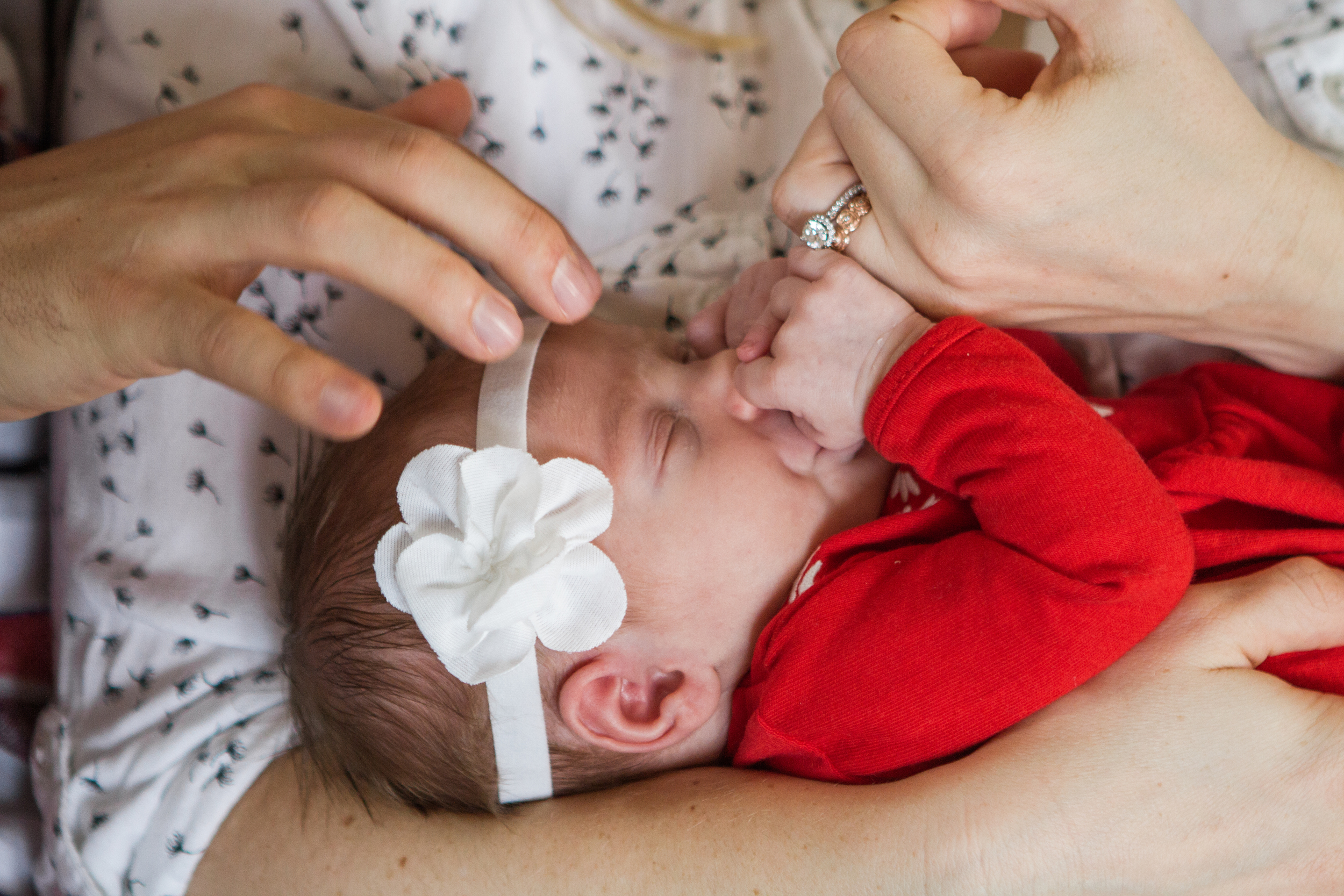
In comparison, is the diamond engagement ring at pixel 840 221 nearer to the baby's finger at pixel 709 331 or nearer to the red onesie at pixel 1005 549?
the red onesie at pixel 1005 549

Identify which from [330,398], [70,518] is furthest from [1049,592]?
[70,518]

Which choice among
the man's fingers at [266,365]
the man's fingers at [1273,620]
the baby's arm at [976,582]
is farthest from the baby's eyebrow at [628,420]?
the man's fingers at [1273,620]

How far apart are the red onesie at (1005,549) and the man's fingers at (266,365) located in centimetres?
72

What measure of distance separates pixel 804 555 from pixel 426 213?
0.80 meters

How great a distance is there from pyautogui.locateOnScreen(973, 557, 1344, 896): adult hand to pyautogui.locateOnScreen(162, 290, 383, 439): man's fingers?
3.05 ft

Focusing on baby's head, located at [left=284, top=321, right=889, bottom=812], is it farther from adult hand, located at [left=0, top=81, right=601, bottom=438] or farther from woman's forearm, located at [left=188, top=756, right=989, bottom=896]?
adult hand, located at [left=0, top=81, right=601, bottom=438]

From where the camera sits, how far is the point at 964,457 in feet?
4.06

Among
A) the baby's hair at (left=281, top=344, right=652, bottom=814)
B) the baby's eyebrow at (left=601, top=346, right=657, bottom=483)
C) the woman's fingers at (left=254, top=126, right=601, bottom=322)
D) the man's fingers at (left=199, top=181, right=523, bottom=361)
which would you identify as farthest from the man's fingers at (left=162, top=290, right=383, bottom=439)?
the baby's eyebrow at (left=601, top=346, right=657, bottom=483)

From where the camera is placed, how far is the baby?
1.20 meters

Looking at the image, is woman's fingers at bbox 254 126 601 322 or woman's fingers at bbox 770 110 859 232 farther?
woman's fingers at bbox 770 110 859 232


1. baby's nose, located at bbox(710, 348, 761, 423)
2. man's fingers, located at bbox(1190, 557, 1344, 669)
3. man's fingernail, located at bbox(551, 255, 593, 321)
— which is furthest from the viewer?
baby's nose, located at bbox(710, 348, 761, 423)

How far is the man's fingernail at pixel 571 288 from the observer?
108 centimetres

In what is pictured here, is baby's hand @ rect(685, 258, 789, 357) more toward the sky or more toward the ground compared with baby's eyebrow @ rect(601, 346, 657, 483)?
more toward the sky

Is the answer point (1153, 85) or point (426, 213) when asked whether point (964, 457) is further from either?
point (426, 213)
